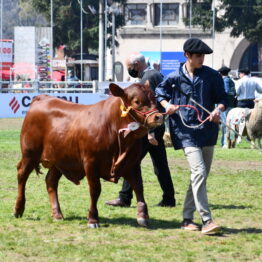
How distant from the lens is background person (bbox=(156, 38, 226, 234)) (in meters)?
8.78

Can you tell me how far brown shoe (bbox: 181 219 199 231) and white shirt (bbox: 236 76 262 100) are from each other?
1238cm

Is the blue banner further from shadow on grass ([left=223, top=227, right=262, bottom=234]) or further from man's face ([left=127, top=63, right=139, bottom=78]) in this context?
shadow on grass ([left=223, top=227, right=262, bottom=234])

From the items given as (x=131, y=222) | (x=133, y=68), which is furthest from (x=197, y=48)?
(x=131, y=222)

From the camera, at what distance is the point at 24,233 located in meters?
8.91

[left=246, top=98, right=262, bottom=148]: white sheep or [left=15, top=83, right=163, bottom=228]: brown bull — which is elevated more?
[left=15, top=83, right=163, bottom=228]: brown bull

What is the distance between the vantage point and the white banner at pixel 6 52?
52384 millimetres

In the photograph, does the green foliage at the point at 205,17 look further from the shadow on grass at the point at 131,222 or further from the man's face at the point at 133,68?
the shadow on grass at the point at 131,222

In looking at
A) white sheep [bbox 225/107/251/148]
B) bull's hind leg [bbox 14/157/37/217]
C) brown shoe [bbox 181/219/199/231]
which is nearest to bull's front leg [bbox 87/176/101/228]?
brown shoe [bbox 181/219/199/231]

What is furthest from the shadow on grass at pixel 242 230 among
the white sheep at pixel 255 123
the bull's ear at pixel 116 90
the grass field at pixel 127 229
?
the white sheep at pixel 255 123

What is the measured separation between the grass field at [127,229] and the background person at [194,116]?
33 centimetres

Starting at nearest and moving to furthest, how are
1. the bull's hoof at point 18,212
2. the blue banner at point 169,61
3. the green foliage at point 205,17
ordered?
1. the bull's hoof at point 18,212
2. the blue banner at point 169,61
3. the green foliage at point 205,17

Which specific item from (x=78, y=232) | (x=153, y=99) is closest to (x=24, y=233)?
(x=78, y=232)

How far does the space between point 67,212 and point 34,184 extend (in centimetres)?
315

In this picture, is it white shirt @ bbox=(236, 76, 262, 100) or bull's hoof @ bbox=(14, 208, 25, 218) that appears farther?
white shirt @ bbox=(236, 76, 262, 100)
